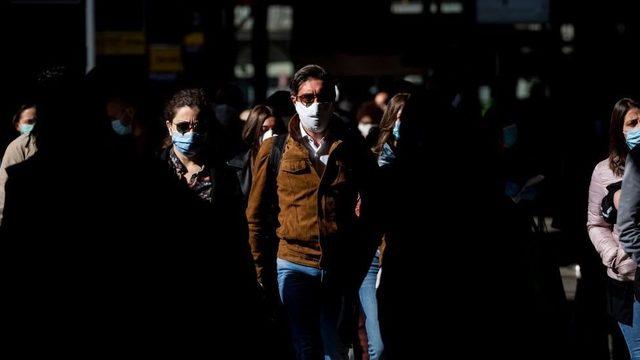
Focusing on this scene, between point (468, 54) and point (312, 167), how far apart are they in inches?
385

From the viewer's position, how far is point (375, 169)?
20.0ft

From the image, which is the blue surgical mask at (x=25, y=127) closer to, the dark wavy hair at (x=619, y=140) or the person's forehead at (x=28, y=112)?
the person's forehead at (x=28, y=112)

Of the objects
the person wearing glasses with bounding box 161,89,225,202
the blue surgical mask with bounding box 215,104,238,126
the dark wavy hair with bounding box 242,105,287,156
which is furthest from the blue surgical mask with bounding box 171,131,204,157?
the blue surgical mask with bounding box 215,104,238,126

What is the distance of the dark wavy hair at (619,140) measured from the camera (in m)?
6.71

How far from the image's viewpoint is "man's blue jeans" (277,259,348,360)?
245 inches

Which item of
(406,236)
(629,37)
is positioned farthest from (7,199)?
(629,37)

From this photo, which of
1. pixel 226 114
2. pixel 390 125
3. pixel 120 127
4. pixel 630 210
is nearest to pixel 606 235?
pixel 630 210

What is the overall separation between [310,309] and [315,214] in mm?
493

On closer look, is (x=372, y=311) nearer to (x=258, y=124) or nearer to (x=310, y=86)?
(x=310, y=86)

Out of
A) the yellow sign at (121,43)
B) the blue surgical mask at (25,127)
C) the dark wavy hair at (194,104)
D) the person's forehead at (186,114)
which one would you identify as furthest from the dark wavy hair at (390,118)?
the yellow sign at (121,43)

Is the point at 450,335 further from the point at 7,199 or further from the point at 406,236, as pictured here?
the point at 7,199

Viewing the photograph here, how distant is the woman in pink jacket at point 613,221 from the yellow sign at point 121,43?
940cm

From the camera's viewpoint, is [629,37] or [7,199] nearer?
[7,199]

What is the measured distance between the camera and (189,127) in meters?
6.42
